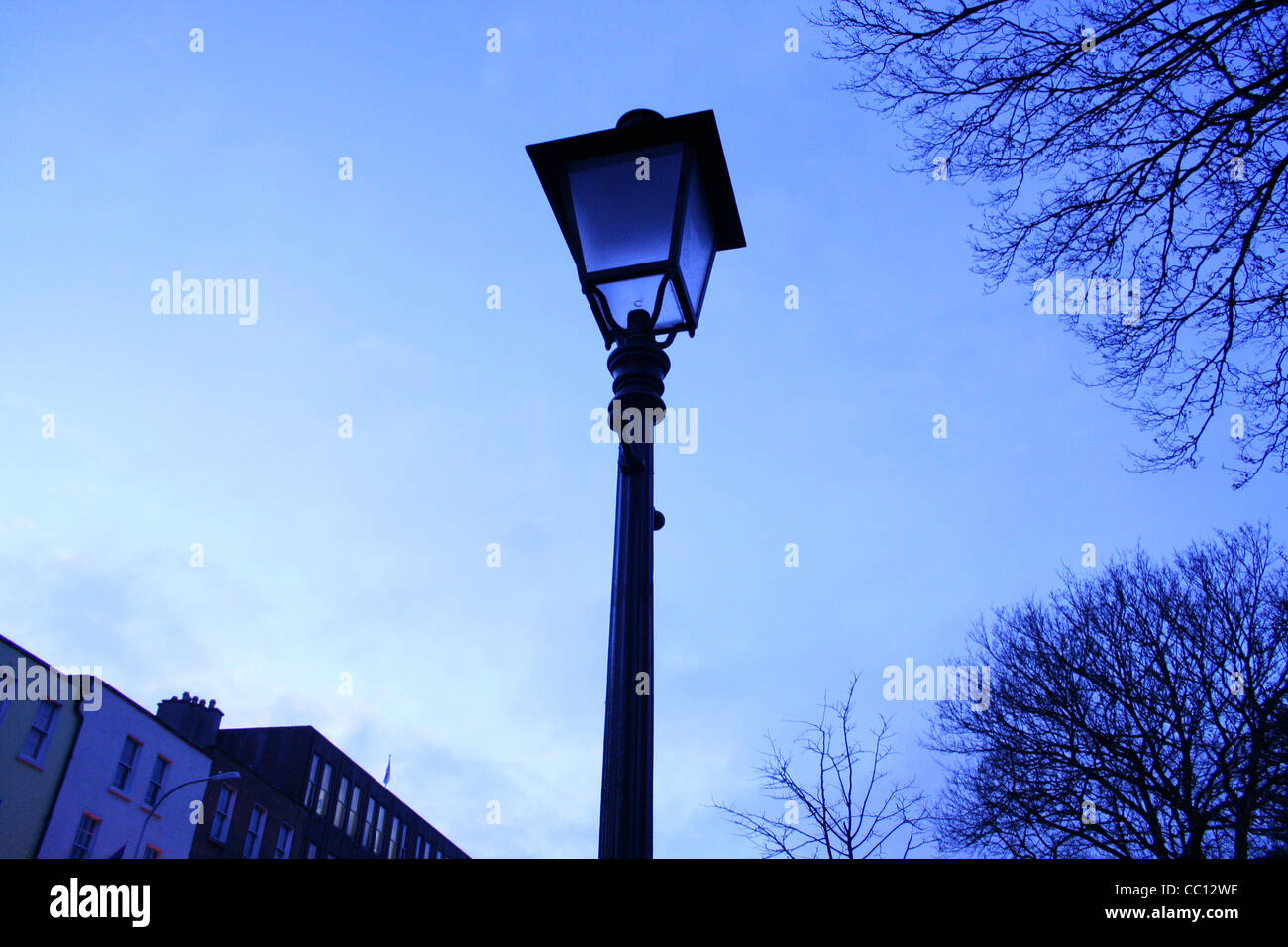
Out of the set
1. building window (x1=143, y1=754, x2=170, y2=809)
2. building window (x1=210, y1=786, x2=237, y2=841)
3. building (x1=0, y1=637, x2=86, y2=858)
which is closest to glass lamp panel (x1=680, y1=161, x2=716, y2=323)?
building (x1=0, y1=637, x2=86, y2=858)

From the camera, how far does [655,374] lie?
3273 mm

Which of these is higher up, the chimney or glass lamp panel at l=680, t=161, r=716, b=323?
the chimney

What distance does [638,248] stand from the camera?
10.7 ft

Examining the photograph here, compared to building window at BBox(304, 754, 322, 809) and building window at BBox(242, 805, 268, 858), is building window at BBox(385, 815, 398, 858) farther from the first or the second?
building window at BBox(242, 805, 268, 858)

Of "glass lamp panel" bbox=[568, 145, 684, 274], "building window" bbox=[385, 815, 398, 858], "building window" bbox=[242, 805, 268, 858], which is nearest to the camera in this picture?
"glass lamp panel" bbox=[568, 145, 684, 274]

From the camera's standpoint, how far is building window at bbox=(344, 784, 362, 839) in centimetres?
4667

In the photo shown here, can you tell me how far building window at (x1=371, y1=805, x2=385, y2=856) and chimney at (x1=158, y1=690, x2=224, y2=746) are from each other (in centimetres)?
1697

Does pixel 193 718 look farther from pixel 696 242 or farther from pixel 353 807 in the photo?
pixel 696 242

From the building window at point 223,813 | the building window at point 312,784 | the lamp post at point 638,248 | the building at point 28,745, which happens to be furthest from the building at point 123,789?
the lamp post at point 638,248

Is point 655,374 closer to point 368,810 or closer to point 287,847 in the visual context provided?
point 287,847

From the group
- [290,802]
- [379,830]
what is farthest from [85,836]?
[379,830]

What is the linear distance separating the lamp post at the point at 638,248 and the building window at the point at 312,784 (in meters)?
44.6
